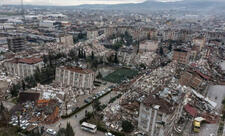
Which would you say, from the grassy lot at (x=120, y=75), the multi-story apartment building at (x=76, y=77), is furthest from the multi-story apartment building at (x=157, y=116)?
the grassy lot at (x=120, y=75)

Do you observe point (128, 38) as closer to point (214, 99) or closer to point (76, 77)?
point (76, 77)

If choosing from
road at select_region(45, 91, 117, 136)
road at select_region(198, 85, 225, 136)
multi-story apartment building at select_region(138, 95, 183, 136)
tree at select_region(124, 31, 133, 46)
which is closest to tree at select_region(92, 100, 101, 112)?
road at select_region(45, 91, 117, 136)

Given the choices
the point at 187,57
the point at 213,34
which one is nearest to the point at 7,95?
the point at 187,57

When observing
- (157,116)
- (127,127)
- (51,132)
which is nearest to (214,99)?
(157,116)

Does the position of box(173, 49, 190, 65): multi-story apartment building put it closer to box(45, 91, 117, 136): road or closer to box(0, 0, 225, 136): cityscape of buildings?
box(0, 0, 225, 136): cityscape of buildings

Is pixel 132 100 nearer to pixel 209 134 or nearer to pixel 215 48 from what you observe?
pixel 209 134

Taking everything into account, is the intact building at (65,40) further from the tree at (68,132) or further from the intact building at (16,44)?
the tree at (68,132)
